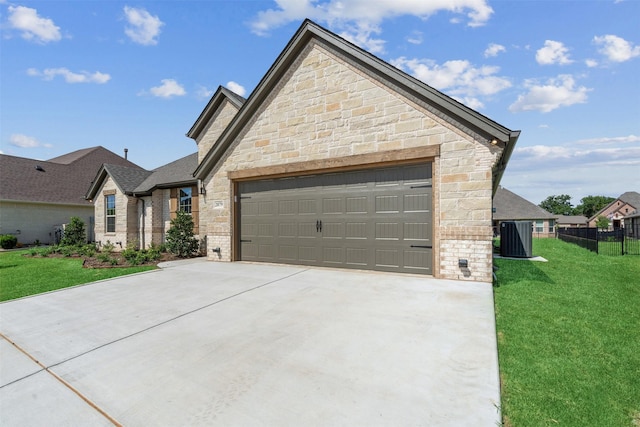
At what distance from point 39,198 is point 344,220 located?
2546cm

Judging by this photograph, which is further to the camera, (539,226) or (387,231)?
(539,226)

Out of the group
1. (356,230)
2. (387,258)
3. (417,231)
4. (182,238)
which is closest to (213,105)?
(182,238)

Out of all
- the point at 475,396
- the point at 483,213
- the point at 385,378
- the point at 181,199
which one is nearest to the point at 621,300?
the point at 483,213

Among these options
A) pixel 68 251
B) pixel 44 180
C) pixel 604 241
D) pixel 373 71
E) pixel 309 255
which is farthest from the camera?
pixel 44 180

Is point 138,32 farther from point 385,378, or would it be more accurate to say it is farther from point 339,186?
point 385,378

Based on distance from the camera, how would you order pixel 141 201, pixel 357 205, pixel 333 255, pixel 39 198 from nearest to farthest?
pixel 357 205 < pixel 333 255 < pixel 141 201 < pixel 39 198

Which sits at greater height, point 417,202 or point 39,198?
point 39,198

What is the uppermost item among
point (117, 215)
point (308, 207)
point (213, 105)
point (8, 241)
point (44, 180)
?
point (213, 105)

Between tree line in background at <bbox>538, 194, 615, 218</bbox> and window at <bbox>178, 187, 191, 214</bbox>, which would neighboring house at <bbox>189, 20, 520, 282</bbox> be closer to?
window at <bbox>178, 187, 191, 214</bbox>

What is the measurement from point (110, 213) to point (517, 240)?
2213 cm

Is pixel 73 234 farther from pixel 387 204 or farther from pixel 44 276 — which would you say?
pixel 387 204

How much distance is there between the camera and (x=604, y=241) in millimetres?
19641

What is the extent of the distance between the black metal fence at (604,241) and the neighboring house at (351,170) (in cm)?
1179

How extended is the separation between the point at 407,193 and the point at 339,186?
79.0 inches
